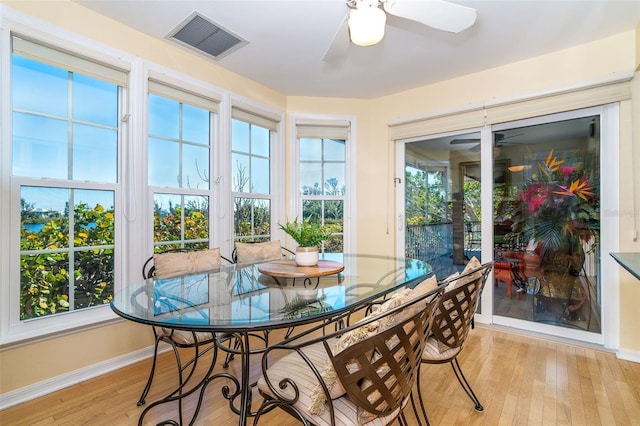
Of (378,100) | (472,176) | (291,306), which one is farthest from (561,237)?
(291,306)

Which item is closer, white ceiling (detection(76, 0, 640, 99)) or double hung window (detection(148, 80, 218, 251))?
white ceiling (detection(76, 0, 640, 99))

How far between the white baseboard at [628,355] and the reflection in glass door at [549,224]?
216 mm

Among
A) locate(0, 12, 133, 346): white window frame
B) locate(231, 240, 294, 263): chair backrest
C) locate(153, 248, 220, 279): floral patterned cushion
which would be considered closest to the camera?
locate(0, 12, 133, 346): white window frame

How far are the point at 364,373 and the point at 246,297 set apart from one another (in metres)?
0.78

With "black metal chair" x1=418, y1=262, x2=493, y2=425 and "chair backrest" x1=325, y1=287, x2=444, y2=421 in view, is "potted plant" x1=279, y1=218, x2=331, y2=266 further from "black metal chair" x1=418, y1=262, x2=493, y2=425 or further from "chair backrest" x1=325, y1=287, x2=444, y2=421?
"chair backrest" x1=325, y1=287, x2=444, y2=421

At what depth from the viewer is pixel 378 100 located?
3951 millimetres

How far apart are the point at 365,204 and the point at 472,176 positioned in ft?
4.16

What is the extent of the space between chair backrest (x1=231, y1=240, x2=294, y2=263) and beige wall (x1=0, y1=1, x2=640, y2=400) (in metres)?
0.96

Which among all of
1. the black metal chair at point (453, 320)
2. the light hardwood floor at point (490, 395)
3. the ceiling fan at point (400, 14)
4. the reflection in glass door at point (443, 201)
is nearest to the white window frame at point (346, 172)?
the reflection in glass door at point (443, 201)

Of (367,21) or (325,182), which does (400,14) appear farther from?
(325,182)

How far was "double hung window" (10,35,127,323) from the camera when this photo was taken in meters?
2.04

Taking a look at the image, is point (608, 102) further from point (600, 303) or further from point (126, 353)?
point (126, 353)

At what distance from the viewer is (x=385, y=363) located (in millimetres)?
1076

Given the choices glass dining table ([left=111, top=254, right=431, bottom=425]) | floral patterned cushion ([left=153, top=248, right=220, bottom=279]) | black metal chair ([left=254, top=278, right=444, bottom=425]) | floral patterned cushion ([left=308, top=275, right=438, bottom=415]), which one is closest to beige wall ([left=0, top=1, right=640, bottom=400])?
floral patterned cushion ([left=153, top=248, right=220, bottom=279])
